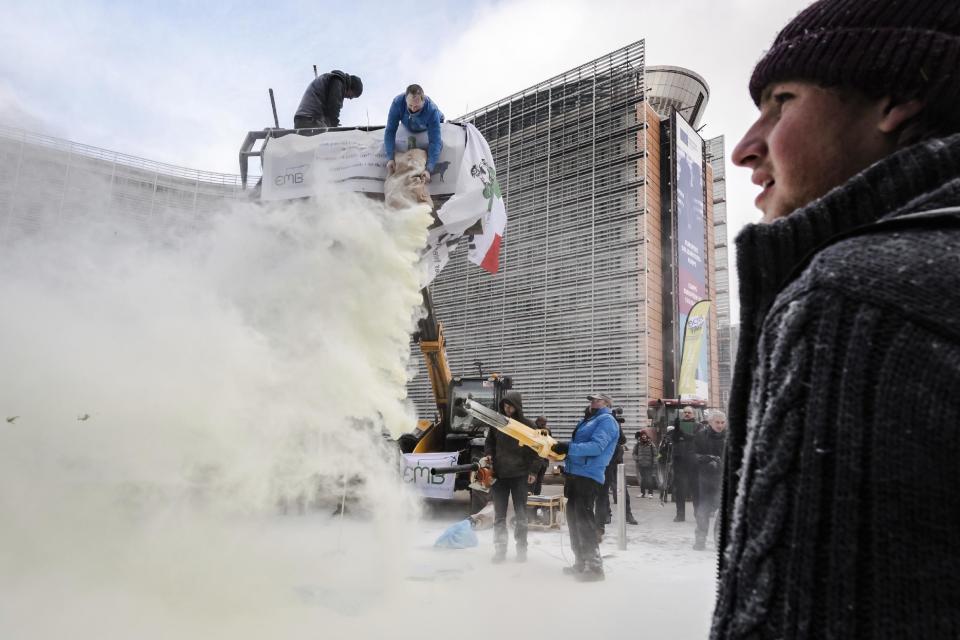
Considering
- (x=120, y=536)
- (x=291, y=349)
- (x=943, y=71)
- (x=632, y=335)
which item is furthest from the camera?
(x=632, y=335)

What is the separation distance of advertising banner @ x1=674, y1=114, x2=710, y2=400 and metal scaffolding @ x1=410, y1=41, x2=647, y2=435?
1.92 metres

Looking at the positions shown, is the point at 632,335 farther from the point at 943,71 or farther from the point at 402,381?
the point at 943,71

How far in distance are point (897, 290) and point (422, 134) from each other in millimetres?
5981

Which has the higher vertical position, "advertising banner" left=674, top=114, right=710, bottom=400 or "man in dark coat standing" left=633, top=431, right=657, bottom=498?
"advertising banner" left=674, top=114, right=710, bottom=400

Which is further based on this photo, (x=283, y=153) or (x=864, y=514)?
(x=283, y=153)

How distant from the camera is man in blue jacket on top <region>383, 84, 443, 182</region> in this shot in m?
5.67

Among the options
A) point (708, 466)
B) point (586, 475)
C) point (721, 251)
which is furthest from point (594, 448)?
point (721, 251)

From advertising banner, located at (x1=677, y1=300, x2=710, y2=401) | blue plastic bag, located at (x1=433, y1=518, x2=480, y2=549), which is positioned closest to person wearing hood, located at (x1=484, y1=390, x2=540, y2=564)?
blue plastic bag, located at (x1=433, y1=518, x2=480, y2=549)

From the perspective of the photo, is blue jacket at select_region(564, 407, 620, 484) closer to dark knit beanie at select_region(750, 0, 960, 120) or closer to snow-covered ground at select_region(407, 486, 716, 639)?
snow-covered ground at select_region(407, 486, 716, 639)

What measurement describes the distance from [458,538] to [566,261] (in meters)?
13.2

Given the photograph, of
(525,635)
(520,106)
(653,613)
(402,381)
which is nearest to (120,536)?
(402,381)

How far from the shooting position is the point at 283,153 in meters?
6.70

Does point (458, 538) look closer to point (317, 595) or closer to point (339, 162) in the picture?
point (317, 595)

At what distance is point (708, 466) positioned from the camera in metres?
7.75
